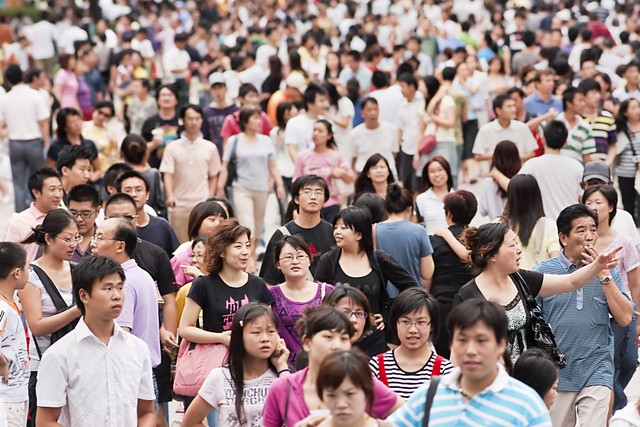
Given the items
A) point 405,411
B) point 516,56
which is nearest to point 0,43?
point 516,56

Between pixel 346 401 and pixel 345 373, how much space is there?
102 millimetres

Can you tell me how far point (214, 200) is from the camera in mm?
8727

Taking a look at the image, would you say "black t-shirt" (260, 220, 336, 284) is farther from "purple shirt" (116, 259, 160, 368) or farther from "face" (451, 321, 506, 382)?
"face" (451, 321, 506, 382)

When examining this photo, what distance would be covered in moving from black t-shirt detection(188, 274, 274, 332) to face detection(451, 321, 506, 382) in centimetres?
250

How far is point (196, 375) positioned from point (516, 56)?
1390 centimetres

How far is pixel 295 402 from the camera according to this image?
525 centimetres

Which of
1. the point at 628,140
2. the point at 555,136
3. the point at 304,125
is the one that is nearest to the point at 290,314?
the point at 555,136

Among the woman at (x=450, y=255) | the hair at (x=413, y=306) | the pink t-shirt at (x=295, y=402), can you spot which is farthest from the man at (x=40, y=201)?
the pink t-shirt at (x=295, y=402)

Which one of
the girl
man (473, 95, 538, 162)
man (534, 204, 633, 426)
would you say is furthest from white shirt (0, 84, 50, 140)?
the girl

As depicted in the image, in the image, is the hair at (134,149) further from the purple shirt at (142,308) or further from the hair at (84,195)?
the purple shirt at (142,308)

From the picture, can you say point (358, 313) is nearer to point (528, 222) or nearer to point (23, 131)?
point (528, 222)

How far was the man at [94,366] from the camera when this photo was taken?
5.76 metres

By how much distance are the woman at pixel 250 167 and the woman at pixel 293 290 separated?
4945 mm

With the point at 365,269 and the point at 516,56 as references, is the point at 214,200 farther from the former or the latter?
the point at 516,56
